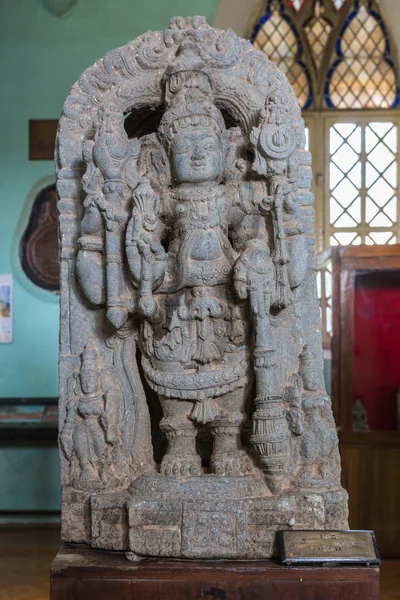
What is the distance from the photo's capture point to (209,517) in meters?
3.27

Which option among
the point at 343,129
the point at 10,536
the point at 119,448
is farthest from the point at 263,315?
the point at 343,129

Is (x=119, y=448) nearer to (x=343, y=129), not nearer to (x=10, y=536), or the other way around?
(x=10, y=536)

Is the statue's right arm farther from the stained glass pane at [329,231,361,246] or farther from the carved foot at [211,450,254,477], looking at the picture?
the stained glass pane at [329,231,361,246]

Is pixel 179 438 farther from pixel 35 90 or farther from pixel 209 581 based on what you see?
pixel 35 90

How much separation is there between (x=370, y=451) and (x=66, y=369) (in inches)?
108

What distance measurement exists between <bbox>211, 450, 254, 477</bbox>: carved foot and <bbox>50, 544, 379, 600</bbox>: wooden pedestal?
0.39m

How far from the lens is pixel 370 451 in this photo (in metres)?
5.53

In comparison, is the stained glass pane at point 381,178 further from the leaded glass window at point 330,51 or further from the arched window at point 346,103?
the leaded glass window at point 330,51

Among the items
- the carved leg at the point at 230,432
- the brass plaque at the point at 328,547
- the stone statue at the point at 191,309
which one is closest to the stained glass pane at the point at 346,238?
the stone statue at the point at 191,309

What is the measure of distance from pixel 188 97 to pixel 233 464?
1659mm

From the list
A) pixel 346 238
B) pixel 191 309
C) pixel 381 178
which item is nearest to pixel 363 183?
pixel 381 178

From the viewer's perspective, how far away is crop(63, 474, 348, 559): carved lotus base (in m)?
3.27

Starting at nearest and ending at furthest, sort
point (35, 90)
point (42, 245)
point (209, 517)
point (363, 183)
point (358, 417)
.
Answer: point (209, 517), point (358, 417), point (35, 90), point (42, 245), point (363, 183)

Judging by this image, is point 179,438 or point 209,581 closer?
point 209,581
